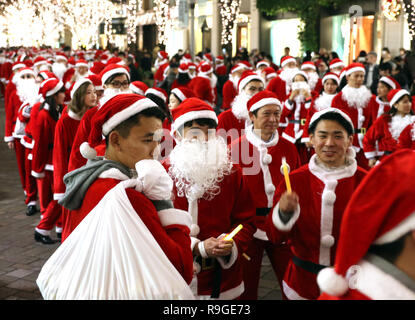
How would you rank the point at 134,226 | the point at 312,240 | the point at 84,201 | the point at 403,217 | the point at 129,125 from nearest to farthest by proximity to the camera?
the point at 403,217
the point at 134,226
the point at 84,201
the point at 129,125
the point at 312,240

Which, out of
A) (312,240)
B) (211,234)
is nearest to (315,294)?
(312,240)

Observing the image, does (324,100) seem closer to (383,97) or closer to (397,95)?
(383,97)

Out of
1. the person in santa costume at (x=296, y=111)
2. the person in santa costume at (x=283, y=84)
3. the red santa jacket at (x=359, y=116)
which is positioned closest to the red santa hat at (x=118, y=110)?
the red santa jacket at (x=359, y=116)

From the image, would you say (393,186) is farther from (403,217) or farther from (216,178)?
(216,178)

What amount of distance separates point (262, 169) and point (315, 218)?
1215 mm

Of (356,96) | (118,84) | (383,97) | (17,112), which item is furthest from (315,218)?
(17,112)

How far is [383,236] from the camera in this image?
1.67 metres

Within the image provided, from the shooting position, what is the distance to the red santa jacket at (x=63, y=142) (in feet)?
21.1

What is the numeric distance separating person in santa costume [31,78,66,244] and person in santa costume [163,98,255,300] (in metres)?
3.67

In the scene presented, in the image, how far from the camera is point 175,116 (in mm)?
4387

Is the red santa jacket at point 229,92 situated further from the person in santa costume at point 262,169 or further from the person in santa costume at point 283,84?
the person in santa costume at point 262,169

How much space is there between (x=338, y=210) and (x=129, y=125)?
67.2 inches

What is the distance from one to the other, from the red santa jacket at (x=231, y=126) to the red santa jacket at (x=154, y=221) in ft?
15.2

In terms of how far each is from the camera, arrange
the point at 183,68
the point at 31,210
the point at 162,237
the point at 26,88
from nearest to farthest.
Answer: the point at 162,237 < the point at 31,210 < the point at 26,88 < the point at 183,68
